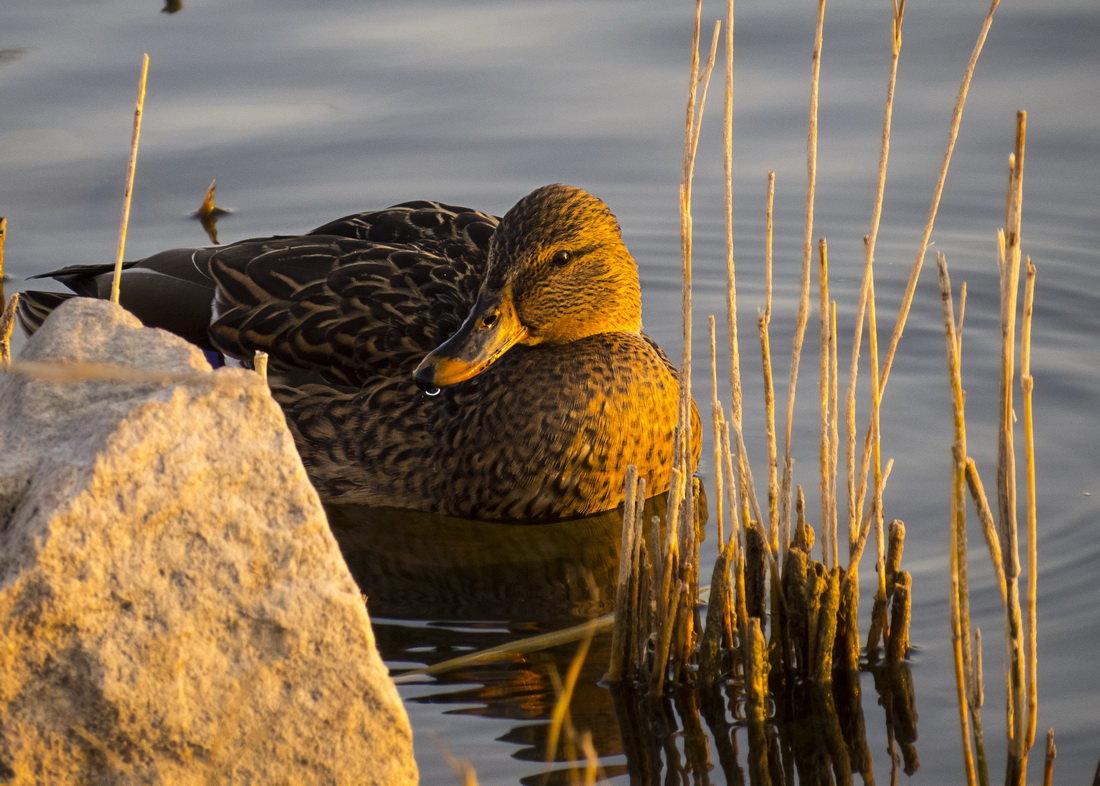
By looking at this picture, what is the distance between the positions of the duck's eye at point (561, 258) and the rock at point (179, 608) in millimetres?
2455

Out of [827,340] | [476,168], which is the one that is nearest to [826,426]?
[827,340]

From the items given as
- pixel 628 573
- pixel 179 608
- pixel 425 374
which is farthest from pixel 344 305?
pixel 179 608

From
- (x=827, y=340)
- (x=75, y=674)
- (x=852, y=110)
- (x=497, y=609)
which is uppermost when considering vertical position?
(x=852, y=110)

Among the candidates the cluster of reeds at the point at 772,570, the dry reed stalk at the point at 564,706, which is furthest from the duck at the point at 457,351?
the cluster of reeds at the point at 772,570

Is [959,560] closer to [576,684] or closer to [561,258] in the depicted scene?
[576,684]

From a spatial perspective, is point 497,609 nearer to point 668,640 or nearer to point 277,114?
point 668,640

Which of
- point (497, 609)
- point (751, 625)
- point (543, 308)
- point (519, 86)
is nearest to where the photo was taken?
point (751, 625)

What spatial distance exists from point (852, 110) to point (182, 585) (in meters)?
5.63

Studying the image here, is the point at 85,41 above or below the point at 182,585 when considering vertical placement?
above

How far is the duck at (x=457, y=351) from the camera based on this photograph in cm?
571

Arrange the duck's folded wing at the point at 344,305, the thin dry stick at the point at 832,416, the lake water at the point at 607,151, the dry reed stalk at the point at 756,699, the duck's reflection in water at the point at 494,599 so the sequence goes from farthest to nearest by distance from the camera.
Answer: the duck's folded wing at the point at 344,305, the lake water at the point at 607,151, the duck's reflection in water at the point at 494,599, the thin dry stick at the point at 832,416, the dry reed stalk at the point at 756,699

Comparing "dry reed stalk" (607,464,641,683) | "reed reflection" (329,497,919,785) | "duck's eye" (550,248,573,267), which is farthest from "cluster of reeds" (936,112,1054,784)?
"duck's eye" (550,248,573,267)

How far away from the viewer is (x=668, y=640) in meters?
4.18

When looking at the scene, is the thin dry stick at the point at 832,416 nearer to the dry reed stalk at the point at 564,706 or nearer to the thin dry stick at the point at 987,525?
the thin dry stick at the point at 987,525
